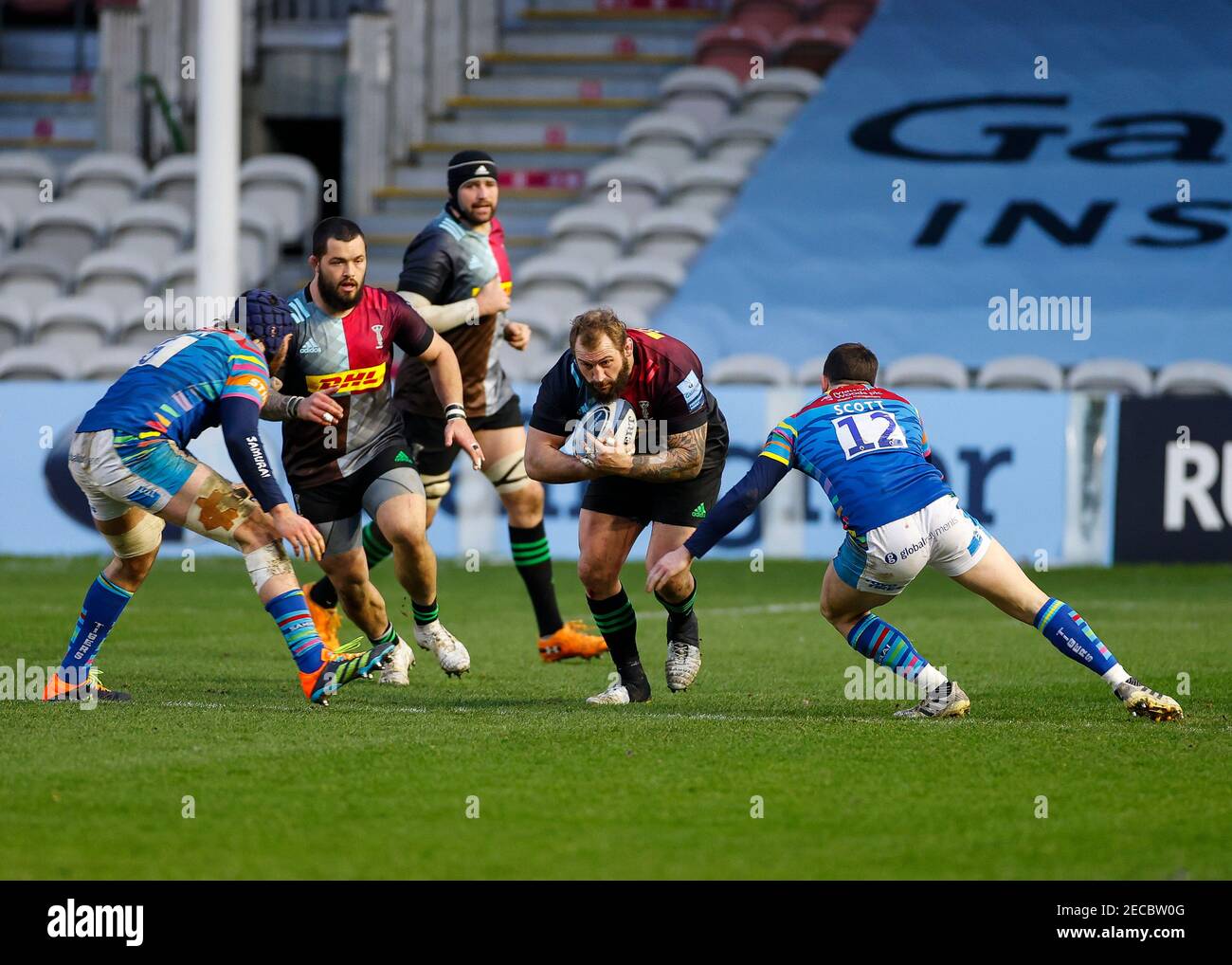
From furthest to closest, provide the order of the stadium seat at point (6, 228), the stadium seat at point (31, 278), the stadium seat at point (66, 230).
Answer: the stadium seat at point (6, 228) < the stadium seat at point (66, 230) < the stadium seat at point (31, 278)

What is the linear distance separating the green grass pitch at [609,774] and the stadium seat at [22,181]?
13738 millimetres

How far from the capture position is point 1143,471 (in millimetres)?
14297

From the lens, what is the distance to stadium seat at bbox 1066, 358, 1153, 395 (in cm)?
1650

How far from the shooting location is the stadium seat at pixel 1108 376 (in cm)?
1650

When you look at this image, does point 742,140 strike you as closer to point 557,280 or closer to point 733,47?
point 733,47

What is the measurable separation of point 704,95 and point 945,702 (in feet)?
55.0

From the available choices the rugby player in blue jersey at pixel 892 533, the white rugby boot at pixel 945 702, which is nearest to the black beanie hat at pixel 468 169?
the rugby player in blue jersey at pixel 892 533

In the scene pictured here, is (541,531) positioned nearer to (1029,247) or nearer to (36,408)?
(36,408)

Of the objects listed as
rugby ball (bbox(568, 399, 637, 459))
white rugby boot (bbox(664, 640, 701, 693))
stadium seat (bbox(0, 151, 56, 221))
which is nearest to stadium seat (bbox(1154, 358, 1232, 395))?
white rugby boot (bbox(664, 640, 701, 693))

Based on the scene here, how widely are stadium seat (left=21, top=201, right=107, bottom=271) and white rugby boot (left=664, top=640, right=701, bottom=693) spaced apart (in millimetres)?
15036

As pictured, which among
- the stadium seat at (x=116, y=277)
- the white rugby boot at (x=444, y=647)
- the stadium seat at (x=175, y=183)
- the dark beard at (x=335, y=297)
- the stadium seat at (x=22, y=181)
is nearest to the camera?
the dark beard at (x=335, y=297)

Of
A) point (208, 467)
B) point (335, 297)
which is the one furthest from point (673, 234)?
point (208, 467)

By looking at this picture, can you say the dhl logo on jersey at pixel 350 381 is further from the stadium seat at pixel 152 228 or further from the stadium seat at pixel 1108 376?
the stadium seat at pixel 152 228
